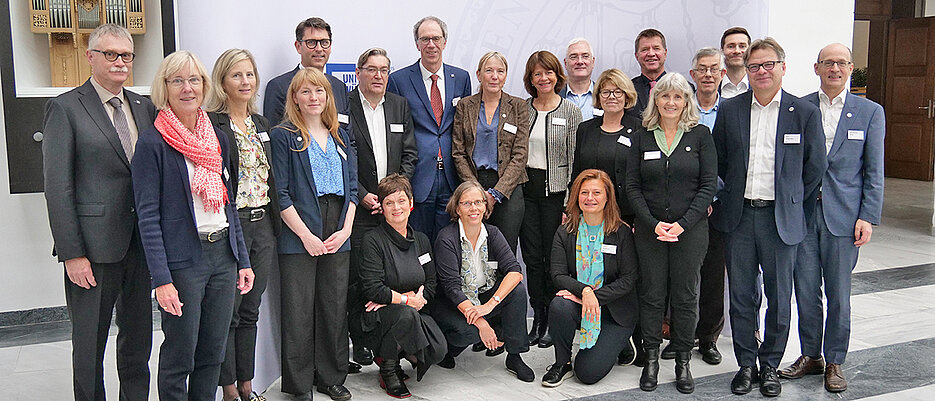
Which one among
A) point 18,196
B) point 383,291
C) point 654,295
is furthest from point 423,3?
point 18,196

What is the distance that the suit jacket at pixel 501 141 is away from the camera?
418 cm

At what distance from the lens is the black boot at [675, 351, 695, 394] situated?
3770 mm

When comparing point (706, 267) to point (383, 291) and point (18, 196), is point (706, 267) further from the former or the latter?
point (18, 196)

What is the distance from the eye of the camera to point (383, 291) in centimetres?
372

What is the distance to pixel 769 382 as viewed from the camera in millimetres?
3715

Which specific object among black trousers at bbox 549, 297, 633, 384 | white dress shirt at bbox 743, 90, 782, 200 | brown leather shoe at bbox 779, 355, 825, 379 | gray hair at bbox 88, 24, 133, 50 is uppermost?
gray hair at bbox 88, 24, 133, 50

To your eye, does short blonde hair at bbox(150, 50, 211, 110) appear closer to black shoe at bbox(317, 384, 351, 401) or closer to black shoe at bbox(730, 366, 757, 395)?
black shoe at bbox(317, 384, 351, 401)

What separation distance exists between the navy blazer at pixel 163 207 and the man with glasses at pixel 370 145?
125 centimetres

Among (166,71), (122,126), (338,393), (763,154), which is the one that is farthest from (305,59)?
(763,154)

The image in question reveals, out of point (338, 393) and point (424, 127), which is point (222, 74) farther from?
point (338, 393)

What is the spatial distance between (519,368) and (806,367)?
1419 millimetres

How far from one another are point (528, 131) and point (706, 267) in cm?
120

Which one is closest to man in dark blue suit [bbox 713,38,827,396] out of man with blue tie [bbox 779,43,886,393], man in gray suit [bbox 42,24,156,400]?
man with blue tie [bbox 779,43,886,393]

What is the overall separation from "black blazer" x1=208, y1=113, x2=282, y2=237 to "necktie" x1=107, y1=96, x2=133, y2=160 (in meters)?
0.31
